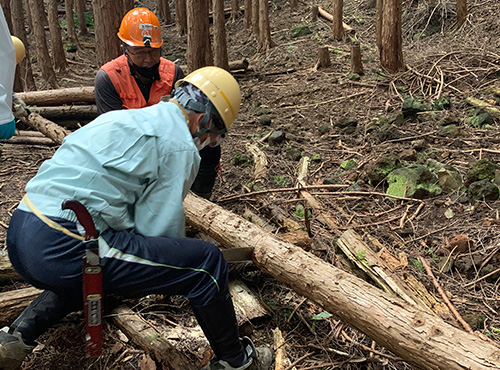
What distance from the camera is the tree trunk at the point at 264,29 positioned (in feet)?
34.6

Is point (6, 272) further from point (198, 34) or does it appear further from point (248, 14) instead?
point (248, 14)

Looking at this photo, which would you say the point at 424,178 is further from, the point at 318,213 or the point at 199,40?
the point at 199,40

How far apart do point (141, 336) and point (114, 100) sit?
2287 millimetres

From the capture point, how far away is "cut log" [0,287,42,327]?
2863mm

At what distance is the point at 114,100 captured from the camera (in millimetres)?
4277

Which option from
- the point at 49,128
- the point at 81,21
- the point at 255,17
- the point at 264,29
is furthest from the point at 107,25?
the point at 81,21

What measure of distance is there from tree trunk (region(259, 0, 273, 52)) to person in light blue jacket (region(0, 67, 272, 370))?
8.84 metres

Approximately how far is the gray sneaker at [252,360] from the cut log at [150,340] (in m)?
0.17

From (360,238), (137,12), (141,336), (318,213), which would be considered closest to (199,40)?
(137,12)

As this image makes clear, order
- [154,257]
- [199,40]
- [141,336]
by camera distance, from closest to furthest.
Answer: [154,257], [141,336], [199,40]

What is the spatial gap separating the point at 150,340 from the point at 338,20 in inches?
366

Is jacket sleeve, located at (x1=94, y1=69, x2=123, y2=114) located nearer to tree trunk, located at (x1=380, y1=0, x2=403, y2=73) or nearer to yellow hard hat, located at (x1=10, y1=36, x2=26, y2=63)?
yellow hard hat, located at (x1=10, y1=36, x2=26, y2=63)

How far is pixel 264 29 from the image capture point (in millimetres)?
10898

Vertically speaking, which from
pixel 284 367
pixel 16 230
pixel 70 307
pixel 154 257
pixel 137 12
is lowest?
pixel 284 367
